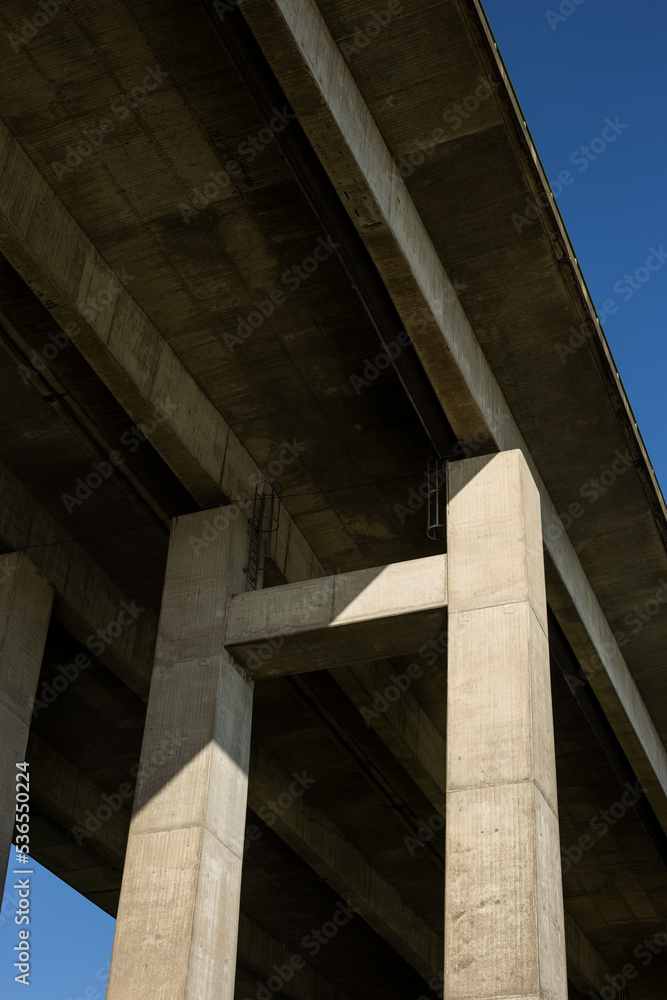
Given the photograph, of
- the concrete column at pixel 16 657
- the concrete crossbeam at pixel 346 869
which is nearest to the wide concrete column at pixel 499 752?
the concrete column at pixel 16 657

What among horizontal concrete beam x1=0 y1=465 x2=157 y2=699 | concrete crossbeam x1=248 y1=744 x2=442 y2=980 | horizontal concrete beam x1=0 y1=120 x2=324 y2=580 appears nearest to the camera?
horizontal concrete beam x1=0 y1=120 x2=324 y2=580

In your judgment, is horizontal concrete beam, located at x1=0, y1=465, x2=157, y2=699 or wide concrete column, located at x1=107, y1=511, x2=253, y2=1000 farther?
horizontal concrete beam, located at x1=0, y1=465, x2=157, y2=699

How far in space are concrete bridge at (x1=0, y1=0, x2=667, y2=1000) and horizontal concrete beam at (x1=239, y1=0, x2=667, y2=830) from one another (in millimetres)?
36

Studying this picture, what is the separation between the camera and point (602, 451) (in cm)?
1420

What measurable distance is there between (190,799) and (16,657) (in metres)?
3.78

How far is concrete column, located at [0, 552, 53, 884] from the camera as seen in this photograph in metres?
13.5

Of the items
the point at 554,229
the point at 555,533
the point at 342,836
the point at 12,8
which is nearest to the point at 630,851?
the point at 342,836

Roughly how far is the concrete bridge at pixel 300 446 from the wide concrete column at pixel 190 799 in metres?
0.03

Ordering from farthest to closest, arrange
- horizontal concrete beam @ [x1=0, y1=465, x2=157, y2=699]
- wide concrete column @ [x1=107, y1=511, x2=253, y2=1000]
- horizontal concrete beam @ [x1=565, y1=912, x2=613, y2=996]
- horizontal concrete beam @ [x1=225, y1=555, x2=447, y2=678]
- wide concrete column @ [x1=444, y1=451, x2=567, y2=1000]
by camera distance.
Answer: horizontal concrete beam @ [x1=565, y1=912, x2=613, y2=996], horizontal concrete beam @ [x1=0, y1=465, x2=157, y2=699], horizontal concrete beam @ [x1=225, y1=555, x2=447, y2=678], wide concrete column @ [x1=107, y1=511, x2=253, y2=1000], wide concrete column @ [x1=444, y1=451, x2=567, y2=1000]

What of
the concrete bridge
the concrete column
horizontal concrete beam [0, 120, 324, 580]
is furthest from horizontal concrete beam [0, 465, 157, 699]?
horizontal concrete beam [0, 120, 324, 580]

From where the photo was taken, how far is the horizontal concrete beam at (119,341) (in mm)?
11461

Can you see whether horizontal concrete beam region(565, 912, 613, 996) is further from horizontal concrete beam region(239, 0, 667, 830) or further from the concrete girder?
horizontal concrete beam region(239, 0, 667, 830)

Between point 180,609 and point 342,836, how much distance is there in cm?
847

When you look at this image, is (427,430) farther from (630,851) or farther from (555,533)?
(630,851)
